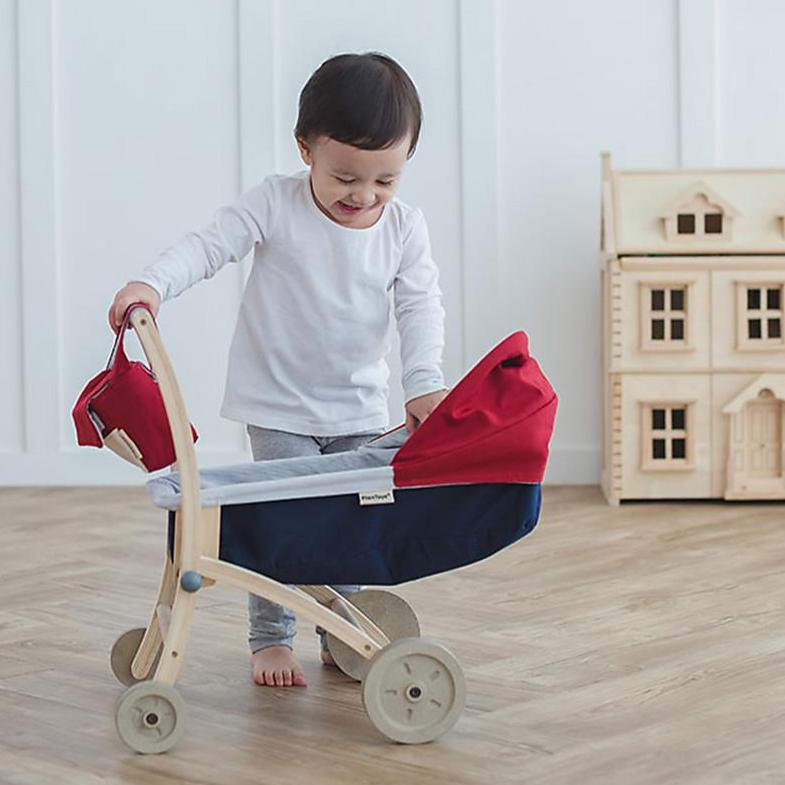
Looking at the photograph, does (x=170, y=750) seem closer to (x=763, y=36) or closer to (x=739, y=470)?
(x=739, y=470)

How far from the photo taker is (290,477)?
1.65 metres

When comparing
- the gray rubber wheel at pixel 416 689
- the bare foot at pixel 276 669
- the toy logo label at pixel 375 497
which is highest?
the toy logo label at pixel 375 497

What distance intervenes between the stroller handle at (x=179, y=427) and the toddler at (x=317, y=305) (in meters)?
0.16

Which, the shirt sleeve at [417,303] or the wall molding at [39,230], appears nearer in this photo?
the shirt sleeve at [417,303]

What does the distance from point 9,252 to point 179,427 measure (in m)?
2.30

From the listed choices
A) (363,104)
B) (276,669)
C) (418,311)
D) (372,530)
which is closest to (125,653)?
(276,669)

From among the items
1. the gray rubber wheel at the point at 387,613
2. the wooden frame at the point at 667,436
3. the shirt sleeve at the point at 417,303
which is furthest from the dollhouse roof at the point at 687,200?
the gray rubber wheel at the point at 387,613

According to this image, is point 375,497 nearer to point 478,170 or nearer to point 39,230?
point 478,170

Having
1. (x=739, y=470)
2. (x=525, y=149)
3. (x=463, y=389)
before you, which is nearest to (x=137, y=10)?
(x=525, y=149)

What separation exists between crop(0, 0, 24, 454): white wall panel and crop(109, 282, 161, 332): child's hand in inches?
86.8

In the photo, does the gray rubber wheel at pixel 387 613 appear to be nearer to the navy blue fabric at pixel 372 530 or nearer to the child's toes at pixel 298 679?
the child's toes at pixel 298 679

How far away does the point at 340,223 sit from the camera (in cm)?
178

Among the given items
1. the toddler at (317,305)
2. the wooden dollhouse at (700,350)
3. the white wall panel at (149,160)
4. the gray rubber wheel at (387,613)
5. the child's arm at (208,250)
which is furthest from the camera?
the white wall panel at (149,160)

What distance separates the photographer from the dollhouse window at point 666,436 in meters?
3.22
